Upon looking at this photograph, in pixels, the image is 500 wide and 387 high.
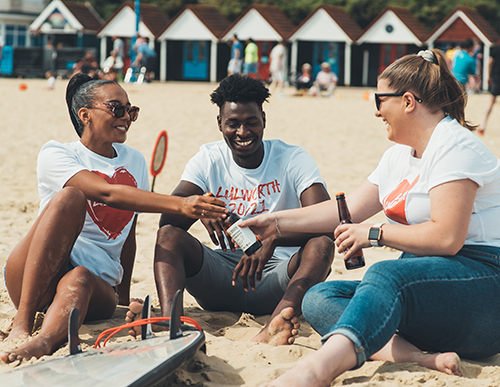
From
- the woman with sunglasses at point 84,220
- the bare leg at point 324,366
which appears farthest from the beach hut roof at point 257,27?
the bare leg at point 324,366

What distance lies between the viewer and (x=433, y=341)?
8.42ft

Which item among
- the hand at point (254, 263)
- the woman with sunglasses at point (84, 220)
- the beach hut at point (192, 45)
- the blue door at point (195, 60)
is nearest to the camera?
the woman with sunglasses at point (84, 220)

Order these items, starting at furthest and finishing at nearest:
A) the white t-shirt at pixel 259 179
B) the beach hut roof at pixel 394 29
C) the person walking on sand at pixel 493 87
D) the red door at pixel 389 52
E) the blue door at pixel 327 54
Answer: the blue door at pixel 327 54, the red door at pixel 389 52, the beach hut roof at pixel 394 29, the person walking on sand at pixel 493 87, the white t-shirt at pixel 259 179

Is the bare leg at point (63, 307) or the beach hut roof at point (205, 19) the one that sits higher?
the beach hut roof at point (205, 19)

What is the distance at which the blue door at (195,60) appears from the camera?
3509cm

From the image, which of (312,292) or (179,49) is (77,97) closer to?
(312,292)

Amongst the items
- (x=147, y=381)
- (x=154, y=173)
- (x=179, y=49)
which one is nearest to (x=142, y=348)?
(x=147, y=381)

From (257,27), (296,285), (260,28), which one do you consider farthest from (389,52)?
(296,285)

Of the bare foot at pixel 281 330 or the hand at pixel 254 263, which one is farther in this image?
the hand at pixel 254 263

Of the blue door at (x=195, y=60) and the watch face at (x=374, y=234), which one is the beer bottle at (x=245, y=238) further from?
the blue door at (x=195, y=60)

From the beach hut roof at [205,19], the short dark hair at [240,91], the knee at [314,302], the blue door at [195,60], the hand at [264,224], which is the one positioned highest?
the beach hut roof at [205,19]

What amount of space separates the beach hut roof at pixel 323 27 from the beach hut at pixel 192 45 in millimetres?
4433

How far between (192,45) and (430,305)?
34314 mm

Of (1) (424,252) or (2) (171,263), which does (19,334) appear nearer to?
(2) (171,263)
